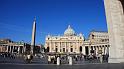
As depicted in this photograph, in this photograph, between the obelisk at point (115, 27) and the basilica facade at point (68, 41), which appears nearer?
the obelisk at point (115, 27)

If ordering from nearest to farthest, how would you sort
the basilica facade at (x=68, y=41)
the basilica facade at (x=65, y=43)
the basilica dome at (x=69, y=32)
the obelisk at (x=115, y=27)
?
1. the obelisk at (x=115, y=27)
2. the basilica facade at (x=68, y=41)
3. the basilica facade at (x=65, y=43)
4. the basilica dome at (x=69, y=32)

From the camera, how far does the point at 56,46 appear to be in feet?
520

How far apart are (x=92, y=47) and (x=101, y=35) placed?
2559cm

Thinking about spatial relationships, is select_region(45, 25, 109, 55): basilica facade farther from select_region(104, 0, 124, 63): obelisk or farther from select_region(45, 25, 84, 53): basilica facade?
select_region(104, 0, 124, 63): obelisk

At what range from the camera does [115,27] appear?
72.7 ft

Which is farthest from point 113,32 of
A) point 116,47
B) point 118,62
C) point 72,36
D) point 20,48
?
point 72,36

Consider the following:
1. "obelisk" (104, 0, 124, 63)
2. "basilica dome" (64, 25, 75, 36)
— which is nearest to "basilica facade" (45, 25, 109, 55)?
"basilica dome" (64, 25, 75, 36)

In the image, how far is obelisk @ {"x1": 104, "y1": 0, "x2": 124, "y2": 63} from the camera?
2170cm

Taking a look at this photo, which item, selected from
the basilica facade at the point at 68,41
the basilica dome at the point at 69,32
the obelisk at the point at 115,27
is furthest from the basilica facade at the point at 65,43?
the obelisk at the point at 115,27

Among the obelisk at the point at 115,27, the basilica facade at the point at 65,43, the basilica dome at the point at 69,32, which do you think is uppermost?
the basilica dome at the point at 69,32

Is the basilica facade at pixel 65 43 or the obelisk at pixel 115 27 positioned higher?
the basilica facade at pixel 65 43

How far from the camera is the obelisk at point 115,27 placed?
71.2ft

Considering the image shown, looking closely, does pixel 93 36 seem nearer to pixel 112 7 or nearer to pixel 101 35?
pixel 101 35

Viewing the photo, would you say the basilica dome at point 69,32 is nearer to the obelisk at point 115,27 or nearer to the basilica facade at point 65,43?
the basilica facade at point 65,43
